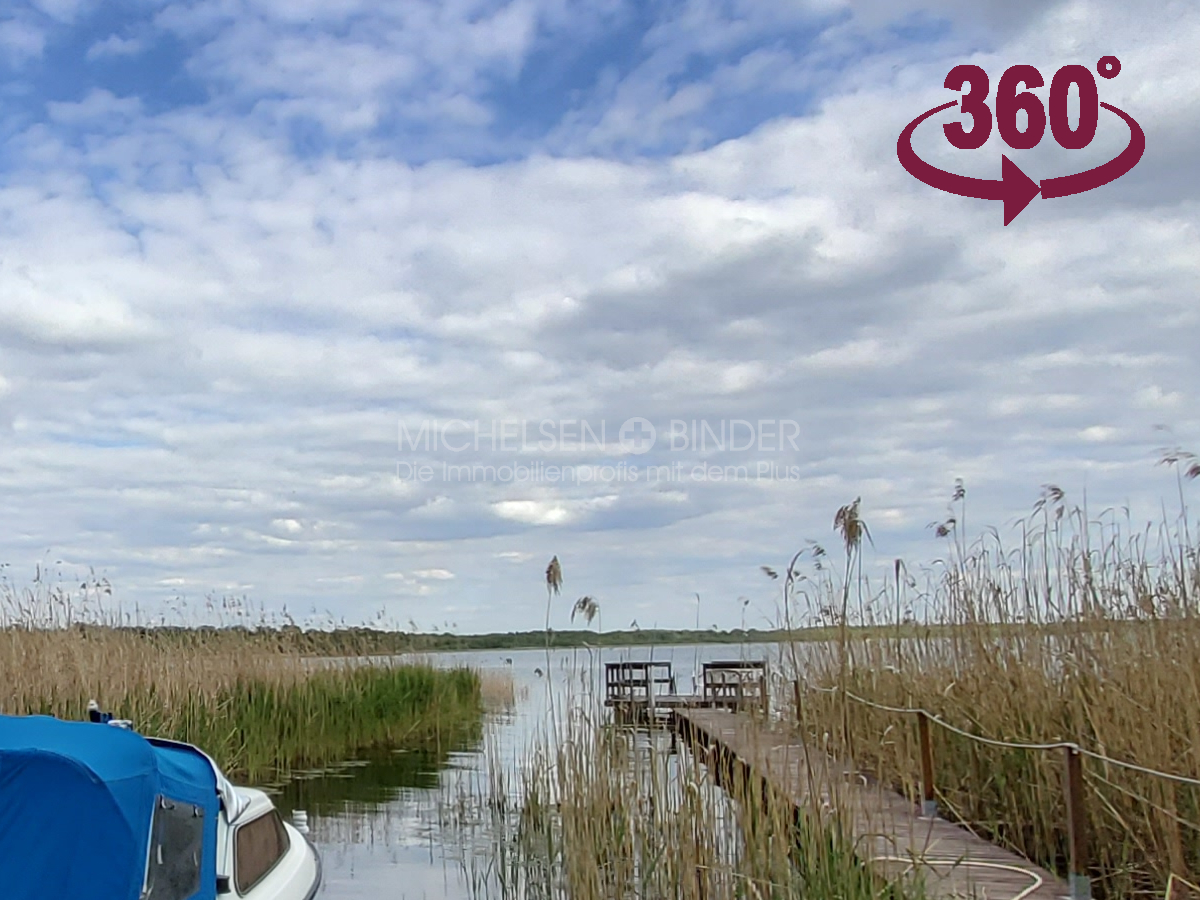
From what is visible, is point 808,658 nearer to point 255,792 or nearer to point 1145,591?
point 1145,591

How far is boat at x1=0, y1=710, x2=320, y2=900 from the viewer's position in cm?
394

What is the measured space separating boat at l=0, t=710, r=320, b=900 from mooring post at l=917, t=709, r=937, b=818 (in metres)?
3.69

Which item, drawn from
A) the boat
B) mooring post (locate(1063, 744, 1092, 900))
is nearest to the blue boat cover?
the boat

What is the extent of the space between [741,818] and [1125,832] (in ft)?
5.29

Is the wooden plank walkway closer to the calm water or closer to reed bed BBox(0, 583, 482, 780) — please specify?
the calm water

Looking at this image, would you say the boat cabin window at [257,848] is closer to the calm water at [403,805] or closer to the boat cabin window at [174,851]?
the boat cabin window at [174,851]

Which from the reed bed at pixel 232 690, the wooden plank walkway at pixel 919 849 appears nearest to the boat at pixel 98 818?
the wooden plank walkway at pixel 919 849

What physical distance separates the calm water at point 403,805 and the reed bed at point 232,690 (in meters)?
0.61

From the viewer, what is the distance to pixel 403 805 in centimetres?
1114

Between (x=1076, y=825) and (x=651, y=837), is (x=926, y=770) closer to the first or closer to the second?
(x=651, y=837)

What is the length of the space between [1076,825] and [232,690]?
33.1ft

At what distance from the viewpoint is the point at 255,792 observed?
624 cm

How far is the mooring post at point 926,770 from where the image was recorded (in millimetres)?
6453

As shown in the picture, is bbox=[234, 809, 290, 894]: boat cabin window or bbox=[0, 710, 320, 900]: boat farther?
bbox=[234, 809, 290, 894]: boat cabin window
